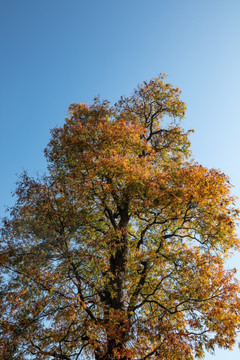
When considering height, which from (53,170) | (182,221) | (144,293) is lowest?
(144,293)

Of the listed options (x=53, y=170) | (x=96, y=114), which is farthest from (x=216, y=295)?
(x=96, y=114)

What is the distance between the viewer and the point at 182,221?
14633mm

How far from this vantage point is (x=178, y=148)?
21016 mm

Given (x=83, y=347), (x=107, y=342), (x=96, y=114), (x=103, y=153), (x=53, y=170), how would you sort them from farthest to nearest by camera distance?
(x=96, y=114), (x=53, y=170), (x=103, y=153), (x=83, y=347), (x=107, y=342)

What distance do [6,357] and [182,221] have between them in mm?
8874

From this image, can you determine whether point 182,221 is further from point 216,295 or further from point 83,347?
point 83,347

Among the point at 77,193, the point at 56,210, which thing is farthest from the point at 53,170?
the point at 56,210

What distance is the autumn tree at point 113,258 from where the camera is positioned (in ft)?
36.0

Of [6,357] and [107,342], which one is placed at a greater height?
[6,357]

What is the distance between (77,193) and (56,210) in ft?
5.08

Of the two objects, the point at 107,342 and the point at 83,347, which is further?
the point at 83,347

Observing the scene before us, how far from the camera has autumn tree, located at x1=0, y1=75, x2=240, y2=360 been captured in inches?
432

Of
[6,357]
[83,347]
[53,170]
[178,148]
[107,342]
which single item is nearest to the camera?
[6,357]

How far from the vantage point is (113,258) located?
14.9 meters
